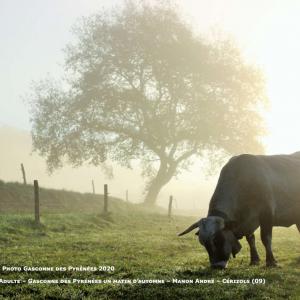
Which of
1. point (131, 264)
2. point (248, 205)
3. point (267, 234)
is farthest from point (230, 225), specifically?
point (131, 264)

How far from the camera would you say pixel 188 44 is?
49125 millimetres

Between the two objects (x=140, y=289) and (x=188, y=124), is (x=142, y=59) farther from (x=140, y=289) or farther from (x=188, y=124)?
(x=140, y=289)

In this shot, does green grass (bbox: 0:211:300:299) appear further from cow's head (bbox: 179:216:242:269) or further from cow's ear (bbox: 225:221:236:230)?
cow's ear (bbox: 225:221:236:230)

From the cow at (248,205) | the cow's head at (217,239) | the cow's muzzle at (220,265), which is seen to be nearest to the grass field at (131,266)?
the cow's muzzle at (220,265)

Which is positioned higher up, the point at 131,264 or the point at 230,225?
the point at 230,225

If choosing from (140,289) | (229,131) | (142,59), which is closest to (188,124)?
(229,131)

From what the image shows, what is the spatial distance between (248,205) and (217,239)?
1.65 m

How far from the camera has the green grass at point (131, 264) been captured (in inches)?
366

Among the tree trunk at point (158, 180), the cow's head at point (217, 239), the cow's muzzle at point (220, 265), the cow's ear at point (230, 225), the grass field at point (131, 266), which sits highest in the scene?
the tree trunk at point (158, 180)

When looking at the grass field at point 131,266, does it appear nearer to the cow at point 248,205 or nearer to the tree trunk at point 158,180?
the cow at point 248,205

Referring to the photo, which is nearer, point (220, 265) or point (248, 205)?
A: point (220, 265)

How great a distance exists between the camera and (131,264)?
12961mm

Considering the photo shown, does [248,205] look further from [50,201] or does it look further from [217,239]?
[50,201]

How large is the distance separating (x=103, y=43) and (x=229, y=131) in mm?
15910
